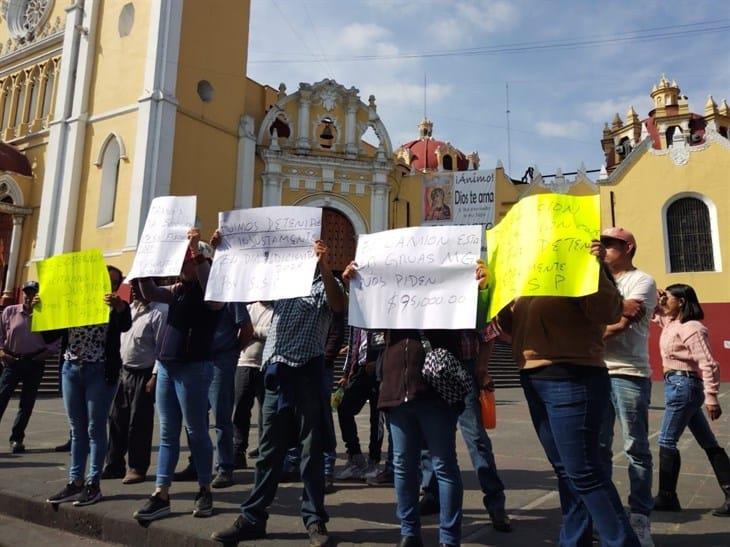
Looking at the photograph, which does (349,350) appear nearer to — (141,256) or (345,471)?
(345,471)

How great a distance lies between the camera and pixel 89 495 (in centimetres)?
409

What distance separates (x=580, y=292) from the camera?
→ 270 centimetres

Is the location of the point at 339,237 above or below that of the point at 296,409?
above

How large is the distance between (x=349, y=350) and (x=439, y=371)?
2.19 meters

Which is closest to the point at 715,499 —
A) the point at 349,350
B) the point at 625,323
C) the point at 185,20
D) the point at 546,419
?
the point at 625,323

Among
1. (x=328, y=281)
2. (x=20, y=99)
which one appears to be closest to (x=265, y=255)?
(x=328, y=281)

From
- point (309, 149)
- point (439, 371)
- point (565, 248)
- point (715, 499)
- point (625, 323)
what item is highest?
point (309, 149)

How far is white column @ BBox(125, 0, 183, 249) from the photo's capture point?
1736cm

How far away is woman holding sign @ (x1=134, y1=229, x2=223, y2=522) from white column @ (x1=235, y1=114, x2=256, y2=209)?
52.8 feet

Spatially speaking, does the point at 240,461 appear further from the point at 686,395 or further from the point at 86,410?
the point at 686,395

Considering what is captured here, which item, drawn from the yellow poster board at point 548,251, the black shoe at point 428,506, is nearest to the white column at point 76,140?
the black shoe at point 428,506

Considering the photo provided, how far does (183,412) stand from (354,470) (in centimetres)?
187

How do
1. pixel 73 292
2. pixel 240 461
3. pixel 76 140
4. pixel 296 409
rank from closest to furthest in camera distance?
pixel 296 409 < pixel 73 292 < pixel 240 461 < pixel 76 140

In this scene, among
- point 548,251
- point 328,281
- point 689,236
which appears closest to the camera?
point 548,251
